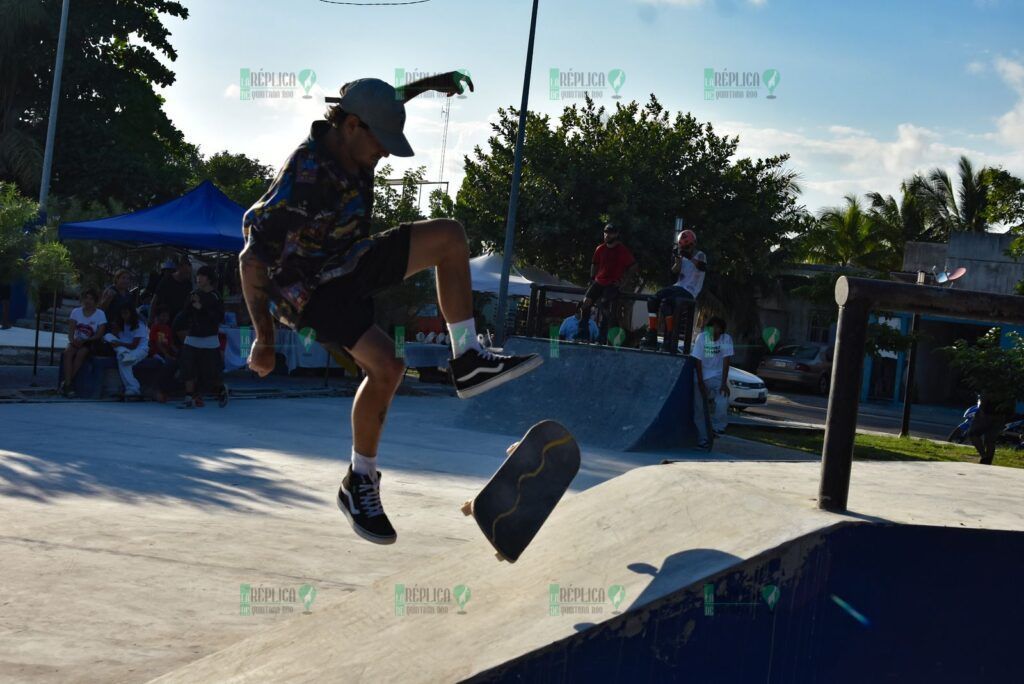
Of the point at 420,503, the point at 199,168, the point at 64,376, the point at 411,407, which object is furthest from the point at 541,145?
the point at 199,168

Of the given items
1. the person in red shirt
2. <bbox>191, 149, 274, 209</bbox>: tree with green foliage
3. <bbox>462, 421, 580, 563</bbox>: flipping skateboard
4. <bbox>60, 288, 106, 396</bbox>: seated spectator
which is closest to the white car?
the person in red shirt

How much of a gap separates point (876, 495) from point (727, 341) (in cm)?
929

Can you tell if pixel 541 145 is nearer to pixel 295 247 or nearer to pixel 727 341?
pixel 727 341

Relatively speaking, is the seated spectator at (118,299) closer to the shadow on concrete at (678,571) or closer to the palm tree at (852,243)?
the shadow on concrete at (678,571)

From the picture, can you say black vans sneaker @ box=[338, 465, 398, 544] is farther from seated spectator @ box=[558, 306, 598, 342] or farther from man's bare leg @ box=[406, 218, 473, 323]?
seated spectator @ box=[558, 306, 598, 342]

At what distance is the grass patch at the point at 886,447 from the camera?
13.4m

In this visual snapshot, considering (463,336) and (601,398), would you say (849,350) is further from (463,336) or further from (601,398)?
(601,398)

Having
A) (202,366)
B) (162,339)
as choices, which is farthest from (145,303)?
(202,366)

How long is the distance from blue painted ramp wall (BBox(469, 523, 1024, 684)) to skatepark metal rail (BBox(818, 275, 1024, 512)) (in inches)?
10.3

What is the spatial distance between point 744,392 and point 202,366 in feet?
42.3

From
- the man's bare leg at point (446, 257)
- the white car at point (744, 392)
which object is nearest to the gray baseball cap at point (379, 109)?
the man's bare leg at point (446, 257)

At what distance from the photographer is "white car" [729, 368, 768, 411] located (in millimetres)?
21766

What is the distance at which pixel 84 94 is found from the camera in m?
34.5

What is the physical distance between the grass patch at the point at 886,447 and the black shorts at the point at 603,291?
11.9 ft
